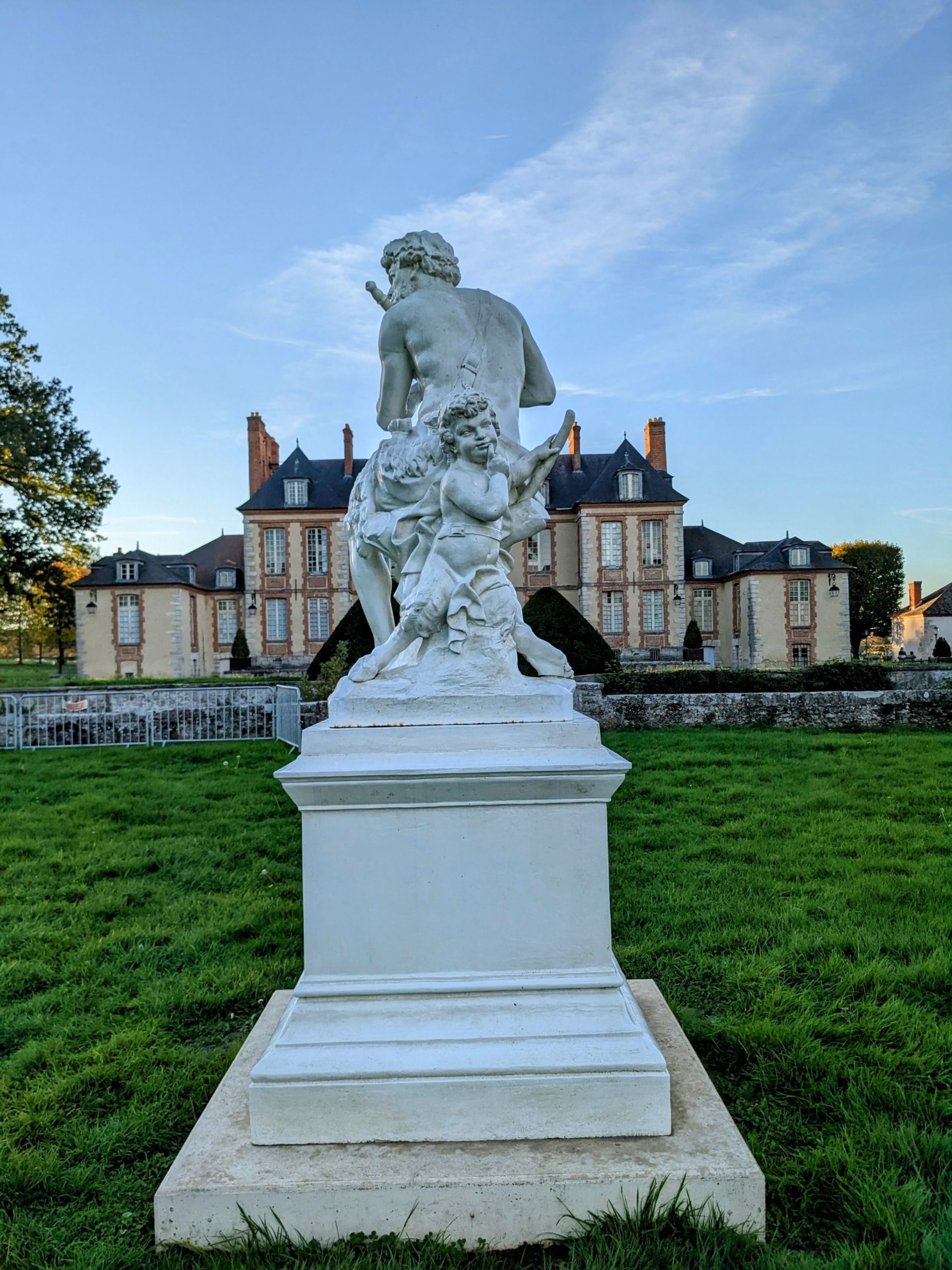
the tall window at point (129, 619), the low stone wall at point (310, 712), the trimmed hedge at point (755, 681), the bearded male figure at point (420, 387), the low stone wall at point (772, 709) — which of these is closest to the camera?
the bearded male figure at point (420, 387)

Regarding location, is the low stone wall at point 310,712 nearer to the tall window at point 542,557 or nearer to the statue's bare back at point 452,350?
the statue's bare back at point 452,350

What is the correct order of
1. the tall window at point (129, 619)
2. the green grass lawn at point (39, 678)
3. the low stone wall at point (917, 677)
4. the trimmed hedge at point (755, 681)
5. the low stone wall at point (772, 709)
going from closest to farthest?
the low stone wall at point (772, 709) → the trimmed hedge at point (755, 681) → the low stone wall at point (917, 677) → the green grass lawn at point (39, 678) → the tall window at point (129, 619)

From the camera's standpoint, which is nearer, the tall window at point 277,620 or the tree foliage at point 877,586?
the tall window at point 277,620

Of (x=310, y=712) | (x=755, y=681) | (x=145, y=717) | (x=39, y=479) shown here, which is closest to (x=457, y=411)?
(x=310, y=712)

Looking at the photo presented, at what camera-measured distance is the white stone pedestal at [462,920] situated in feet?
6.39

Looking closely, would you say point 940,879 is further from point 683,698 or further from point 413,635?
point 683,698

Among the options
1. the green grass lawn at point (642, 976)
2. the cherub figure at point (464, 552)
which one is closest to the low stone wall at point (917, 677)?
the green grass lawn at point (642, 976)

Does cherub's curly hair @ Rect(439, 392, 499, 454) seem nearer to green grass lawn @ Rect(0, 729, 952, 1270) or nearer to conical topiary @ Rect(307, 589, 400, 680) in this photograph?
green grass lawn @ Rect(0, 729, 952, 1270)

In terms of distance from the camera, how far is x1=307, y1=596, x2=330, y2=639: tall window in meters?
30.4

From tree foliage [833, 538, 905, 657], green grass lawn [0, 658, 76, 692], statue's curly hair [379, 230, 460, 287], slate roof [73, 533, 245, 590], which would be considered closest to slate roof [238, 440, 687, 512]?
slate roof [73, 533, 245, 590]

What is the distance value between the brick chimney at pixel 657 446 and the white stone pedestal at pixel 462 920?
105ft

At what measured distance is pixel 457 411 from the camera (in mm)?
2361

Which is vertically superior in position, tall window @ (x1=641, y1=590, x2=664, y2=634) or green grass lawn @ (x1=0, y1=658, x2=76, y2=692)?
tall window @ (x1=641, y1=590, x2=664, y2=634)

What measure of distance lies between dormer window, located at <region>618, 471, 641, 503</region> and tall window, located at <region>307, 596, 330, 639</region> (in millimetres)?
11989
